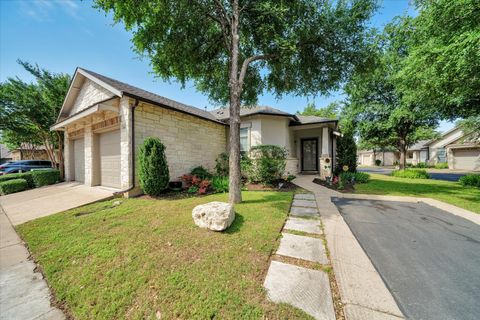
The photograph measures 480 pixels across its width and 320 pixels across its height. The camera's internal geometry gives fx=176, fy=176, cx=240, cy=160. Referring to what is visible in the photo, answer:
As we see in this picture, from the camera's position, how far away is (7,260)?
9.55 feet

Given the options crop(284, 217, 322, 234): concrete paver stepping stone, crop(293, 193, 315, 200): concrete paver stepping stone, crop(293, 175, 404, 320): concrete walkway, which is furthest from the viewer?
crop(293, 193, 315, 200): concrete paver stepping stone

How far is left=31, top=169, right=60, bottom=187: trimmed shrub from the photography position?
927 centimetres

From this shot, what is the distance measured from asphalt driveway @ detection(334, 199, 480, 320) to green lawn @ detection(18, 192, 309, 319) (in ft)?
4.78

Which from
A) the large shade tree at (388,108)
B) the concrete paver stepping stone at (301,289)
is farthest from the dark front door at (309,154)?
the concrete paver stepping stone at (301,289)

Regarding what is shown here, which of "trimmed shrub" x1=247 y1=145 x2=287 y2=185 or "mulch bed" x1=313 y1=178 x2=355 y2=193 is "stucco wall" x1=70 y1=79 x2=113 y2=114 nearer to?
"trimmed shrub" x1=247 y1=145 x2=287 y2=185

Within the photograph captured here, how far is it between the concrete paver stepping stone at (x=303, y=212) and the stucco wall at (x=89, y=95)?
8910mm

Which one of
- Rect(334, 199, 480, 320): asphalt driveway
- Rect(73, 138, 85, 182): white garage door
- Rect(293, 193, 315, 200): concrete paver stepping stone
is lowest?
Rect(334, 199, 480, 320): asphalt driveway

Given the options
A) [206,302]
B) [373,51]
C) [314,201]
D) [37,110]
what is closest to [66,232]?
[206,302]

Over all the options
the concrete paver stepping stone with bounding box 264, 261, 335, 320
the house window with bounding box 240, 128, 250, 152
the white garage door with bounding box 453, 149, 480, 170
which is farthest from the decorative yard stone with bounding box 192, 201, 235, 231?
the white garage door with bounding box 453, 149, 480, 170

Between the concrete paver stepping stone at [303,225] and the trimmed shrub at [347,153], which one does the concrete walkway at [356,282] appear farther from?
the trimmed shrub at [347,153]

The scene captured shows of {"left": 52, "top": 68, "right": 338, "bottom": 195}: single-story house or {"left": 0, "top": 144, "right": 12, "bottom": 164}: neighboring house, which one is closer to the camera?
{"left": 52, "top": 68, "right": 338, "bottom": 195}: single-story house

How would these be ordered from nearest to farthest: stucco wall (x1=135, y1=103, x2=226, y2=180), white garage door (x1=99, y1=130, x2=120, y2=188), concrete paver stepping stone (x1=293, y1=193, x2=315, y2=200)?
1. concrete paver stepping stone (x1=293, y1=193, x2=315, y2=200)
2. stucco wall (x1=135, y1=103, x2=226, y2=180)
3. white garage door (x1=99, y1=130, x2=120, y2=188)

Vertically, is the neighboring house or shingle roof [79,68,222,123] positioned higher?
shingle roof [79,68,222,123]

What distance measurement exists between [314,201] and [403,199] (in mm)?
3273
